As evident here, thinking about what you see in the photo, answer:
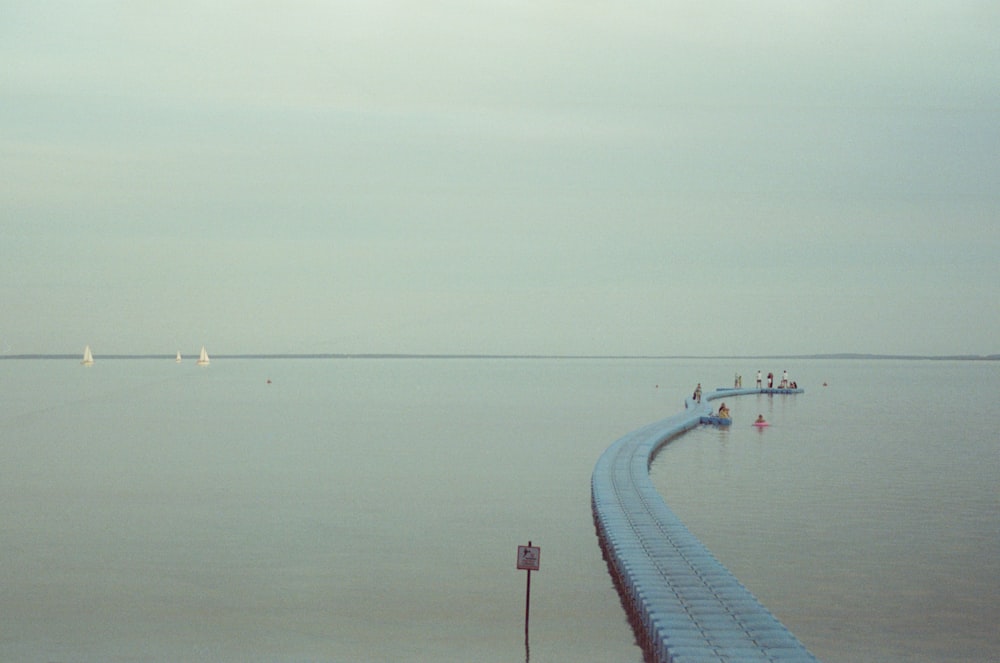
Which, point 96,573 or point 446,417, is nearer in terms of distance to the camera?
point 96,573

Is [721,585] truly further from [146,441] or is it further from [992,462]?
[146,441]

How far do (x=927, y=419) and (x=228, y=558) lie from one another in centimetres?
7749

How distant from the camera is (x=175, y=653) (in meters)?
23.3

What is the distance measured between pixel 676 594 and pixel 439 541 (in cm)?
1314

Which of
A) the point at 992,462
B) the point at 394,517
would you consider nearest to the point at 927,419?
the point at 992,462

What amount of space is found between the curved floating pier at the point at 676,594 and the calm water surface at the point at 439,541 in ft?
3.32

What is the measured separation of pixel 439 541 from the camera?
3653 cm

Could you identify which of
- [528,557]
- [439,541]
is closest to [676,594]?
[528,557]

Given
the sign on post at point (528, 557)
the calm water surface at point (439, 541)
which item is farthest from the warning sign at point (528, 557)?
the calm water surface at point (439, 541)

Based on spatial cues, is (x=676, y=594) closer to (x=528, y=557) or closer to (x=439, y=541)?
(x=528, y=557)

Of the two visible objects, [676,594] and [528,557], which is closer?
[528,557]

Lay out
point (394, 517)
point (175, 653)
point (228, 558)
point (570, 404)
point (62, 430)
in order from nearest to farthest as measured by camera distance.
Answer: point (175, 653) < point (228, 558) < point (394, 517) < point (62, 430) < point (570, 404)

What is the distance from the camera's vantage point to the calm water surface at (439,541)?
24.9 meters

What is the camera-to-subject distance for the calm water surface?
980 inches
